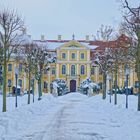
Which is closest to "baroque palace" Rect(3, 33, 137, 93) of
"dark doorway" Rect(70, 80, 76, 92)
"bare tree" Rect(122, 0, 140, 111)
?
"dark doorway" Rect(70, 80, 76, 92)

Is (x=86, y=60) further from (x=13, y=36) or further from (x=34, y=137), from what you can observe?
(x=34, y=137)

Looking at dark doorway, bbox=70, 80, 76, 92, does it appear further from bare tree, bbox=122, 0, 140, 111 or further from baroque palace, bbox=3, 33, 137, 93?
bare tree, bbox=122, 0, 140, 111

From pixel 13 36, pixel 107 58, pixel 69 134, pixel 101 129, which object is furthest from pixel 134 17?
pixel 107 58

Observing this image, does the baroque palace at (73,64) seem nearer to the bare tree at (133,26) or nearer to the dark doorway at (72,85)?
the dark doorway at (72,85)

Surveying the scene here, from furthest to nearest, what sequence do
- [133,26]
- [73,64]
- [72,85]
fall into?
1. [73,64]
2. [72,85]
3. [133,26]

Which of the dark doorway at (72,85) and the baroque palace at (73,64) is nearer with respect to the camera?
the dark doorway at (72,85)

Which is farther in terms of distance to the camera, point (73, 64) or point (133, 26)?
point (73, 64)

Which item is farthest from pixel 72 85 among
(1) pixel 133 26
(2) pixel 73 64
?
(1) pixel 133 26

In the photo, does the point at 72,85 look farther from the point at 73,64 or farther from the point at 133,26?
the point at 133,26

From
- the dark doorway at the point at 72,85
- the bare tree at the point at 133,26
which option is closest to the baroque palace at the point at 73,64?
the dark doorway at the point at 72,85

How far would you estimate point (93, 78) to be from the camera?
103m

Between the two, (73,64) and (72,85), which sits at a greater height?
(73,64)

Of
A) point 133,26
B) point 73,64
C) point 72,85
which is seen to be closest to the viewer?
point 133,26

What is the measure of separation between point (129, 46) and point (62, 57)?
75633mm
